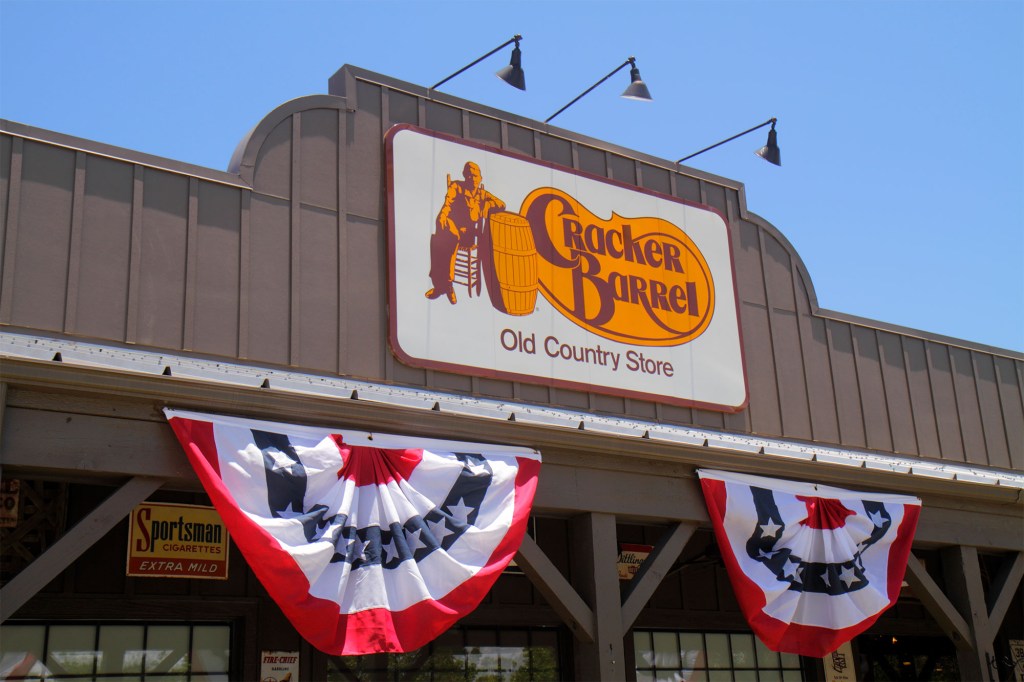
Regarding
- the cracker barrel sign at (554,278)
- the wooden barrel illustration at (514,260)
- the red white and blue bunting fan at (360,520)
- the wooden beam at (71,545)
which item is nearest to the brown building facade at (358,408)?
the wooden beam at (71,545)

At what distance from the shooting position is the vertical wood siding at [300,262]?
8.55 m

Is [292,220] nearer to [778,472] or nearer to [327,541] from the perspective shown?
[327,541]

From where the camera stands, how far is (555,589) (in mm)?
9750

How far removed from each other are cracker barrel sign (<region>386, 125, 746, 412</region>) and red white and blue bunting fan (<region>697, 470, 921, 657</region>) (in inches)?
46.0

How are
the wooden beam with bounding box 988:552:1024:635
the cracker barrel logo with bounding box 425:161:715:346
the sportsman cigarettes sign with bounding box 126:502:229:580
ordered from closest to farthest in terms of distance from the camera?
the sportsman cigarettes sign with bounding box 126:502:229:580 → the cracker barrel logo with bounding box 425:161:715:346 → the wooden beam with bounding box 988:552:1024:635

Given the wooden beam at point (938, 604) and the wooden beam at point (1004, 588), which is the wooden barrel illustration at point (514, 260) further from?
the wooden beam at point (1004, 588)

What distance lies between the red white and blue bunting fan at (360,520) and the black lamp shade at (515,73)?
383 centimetres

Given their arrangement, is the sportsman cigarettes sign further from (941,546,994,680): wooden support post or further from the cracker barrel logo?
(941,546,994,680): wooden support post

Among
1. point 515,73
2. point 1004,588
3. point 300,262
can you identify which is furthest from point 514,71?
point 1004,588

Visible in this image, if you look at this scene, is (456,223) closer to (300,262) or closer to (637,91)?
(300,262)

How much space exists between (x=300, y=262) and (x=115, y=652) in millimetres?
3948

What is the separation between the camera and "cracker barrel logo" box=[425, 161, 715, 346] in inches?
418

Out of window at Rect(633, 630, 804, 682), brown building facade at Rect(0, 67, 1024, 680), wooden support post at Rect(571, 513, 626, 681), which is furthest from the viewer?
window at Rect(633, 630, 804, 682)

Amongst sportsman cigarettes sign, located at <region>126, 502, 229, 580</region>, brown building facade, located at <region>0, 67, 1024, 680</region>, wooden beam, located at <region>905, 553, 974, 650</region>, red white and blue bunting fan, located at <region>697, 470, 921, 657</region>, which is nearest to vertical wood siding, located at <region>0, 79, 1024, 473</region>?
brown building facade, located at <region>0, 67, 1024, 680</region>
